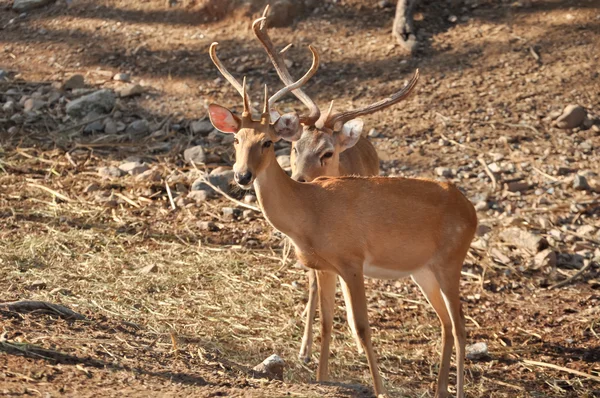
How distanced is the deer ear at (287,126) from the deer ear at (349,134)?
1231 mm

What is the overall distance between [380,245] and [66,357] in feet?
7.72

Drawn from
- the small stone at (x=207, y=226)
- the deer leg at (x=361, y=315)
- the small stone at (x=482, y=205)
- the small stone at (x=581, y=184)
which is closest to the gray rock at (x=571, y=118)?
the small stone at (x=581, y=184)

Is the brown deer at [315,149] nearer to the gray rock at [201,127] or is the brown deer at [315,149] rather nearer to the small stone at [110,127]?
the gray rock at [201,127]

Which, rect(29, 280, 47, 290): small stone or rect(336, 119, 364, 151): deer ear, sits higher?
rect(336, 119, 364, 151): deer ear

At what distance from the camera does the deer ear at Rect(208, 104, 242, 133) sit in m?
6.66

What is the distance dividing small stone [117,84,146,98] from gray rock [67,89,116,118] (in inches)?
11.3

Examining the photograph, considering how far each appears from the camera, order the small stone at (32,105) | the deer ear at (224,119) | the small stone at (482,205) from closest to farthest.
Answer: the deer ear at (224,119), the small stone at (482,205), the small stone at (32,105)

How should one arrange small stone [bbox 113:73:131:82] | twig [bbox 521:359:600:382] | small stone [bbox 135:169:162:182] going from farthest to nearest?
small stone [bbox 113:73:131:82]
small stone [bbox 135:169:162:182]
twig [bbox 521:359:600:382]

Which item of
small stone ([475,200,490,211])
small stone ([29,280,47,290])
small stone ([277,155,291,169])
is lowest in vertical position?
small stone ([475,200,490,211])

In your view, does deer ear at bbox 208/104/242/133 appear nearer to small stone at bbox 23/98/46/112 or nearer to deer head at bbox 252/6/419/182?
deer head at bbox 252/6/419/182

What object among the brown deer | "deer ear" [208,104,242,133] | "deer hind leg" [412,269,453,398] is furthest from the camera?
the brown deer

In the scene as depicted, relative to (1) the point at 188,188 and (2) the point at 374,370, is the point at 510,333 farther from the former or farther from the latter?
(1) the point at 188,188

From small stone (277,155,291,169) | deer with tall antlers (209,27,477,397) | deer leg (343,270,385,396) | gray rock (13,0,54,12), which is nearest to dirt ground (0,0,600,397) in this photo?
gray rock (13,0,54,12)

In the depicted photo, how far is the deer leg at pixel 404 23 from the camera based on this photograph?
13898 mm
